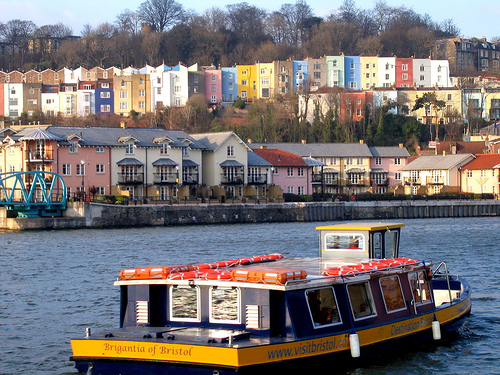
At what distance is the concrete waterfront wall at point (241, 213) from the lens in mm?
63812

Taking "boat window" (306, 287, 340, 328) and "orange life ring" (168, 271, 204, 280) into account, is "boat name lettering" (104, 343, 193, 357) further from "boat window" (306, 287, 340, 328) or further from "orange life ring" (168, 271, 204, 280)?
"boat window" (306, 287, 340, 328)

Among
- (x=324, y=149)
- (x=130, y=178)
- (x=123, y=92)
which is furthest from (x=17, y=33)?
(x=130, y=178)

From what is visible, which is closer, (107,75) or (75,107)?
(75,107)

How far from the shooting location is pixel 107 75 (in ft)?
468

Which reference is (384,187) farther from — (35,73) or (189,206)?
(35,73)

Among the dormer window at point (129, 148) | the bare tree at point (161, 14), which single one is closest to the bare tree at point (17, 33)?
the bare tree at point (161, 14)

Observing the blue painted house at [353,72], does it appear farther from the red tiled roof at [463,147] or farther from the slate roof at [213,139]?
the slate roof at [213,139]

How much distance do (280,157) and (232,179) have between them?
7.23 meters

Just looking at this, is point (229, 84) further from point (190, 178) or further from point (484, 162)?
point (190, 178)

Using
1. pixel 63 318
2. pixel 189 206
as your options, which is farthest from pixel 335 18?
pixel 63 318

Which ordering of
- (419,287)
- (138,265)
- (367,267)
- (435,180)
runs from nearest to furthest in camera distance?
(367,267)
(419,287)
(138,265)
(435,180)

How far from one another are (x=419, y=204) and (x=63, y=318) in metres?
60.9

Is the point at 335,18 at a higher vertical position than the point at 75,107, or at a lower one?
higher

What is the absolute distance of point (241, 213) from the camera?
72.1 m
